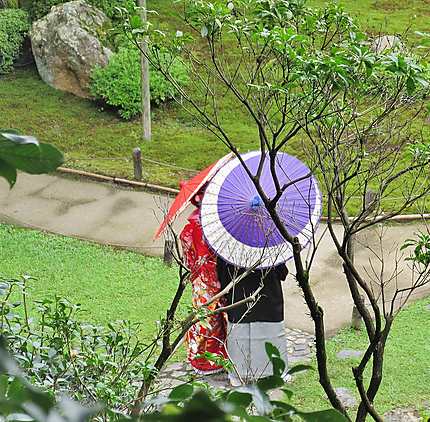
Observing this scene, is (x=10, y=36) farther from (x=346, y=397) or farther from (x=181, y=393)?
(x=181, y=393)

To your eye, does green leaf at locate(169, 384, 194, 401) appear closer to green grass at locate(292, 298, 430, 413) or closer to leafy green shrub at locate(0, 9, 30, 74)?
green grass at locate(292, 298, 430, 413)

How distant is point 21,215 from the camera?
32.7 feet

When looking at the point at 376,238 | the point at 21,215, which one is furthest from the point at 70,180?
the point at 376,238

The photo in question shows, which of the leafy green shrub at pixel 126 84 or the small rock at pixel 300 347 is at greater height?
the leafy green shrub at pixel 126 84

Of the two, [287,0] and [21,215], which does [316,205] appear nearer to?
[287,0]

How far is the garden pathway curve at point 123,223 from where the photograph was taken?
822 centimetres

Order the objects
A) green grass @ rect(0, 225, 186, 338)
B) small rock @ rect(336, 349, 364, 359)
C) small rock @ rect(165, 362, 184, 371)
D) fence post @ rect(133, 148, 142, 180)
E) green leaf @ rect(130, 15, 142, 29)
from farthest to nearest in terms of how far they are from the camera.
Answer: fence post @ rect(133, 148, 142, 180) → green grass @ rect(0, 225, 186, 338) → small rock @ rect(336, 349, 364, 359) → small rock @ rect(165, 362, 184, 371) → green leaf @ rect(130, 15, 142, 29)

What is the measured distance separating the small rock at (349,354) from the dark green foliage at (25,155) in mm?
6706

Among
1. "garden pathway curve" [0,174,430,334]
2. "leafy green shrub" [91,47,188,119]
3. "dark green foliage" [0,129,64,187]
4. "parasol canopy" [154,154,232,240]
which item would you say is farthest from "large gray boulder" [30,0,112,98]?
"dark green foliage" [0,129,64,187]

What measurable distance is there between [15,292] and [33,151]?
7638 millimetres

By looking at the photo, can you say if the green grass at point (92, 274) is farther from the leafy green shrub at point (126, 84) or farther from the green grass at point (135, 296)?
the leafy green shrub at point (126, 84)

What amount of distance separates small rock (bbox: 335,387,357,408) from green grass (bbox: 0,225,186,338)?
1804mm

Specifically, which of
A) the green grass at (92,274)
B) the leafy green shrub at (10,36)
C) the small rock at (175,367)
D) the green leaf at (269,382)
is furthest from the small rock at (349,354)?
the leafy green shrub at (10,36)

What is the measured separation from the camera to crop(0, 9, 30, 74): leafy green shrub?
14047mm
